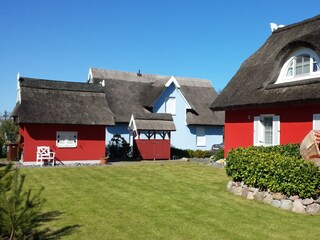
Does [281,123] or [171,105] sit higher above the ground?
[171,105]

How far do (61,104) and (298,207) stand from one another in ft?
54.1

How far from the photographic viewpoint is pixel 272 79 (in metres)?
16.9

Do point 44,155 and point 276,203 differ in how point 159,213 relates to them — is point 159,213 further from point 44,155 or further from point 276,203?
point 44,155

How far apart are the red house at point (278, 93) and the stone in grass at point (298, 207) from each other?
5.80 metres

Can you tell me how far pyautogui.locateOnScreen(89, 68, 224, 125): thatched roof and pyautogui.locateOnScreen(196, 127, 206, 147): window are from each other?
3.64 ft

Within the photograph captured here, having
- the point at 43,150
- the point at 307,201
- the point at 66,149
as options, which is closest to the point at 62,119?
the point at 66,149

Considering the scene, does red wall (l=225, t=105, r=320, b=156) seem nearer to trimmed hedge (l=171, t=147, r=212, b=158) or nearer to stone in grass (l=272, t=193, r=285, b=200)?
stone in grass (l=272, t=193, r=285, b=200)

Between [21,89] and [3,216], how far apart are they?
17.4 m

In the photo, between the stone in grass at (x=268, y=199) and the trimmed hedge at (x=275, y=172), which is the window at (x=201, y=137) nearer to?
the trimmed hedge at (x=275, y=172)

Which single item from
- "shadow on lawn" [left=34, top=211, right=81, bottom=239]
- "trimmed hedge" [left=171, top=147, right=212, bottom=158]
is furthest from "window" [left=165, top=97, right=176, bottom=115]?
"shadow on lawn" [left=34, top=211, right=81, bottom=239]

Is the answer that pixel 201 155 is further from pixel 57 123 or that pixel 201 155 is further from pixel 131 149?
pixel 57 123

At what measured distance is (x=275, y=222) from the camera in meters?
8.28

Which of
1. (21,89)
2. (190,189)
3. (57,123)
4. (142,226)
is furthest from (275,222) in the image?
(21,89)

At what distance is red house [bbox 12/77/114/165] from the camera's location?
20.9 metres
